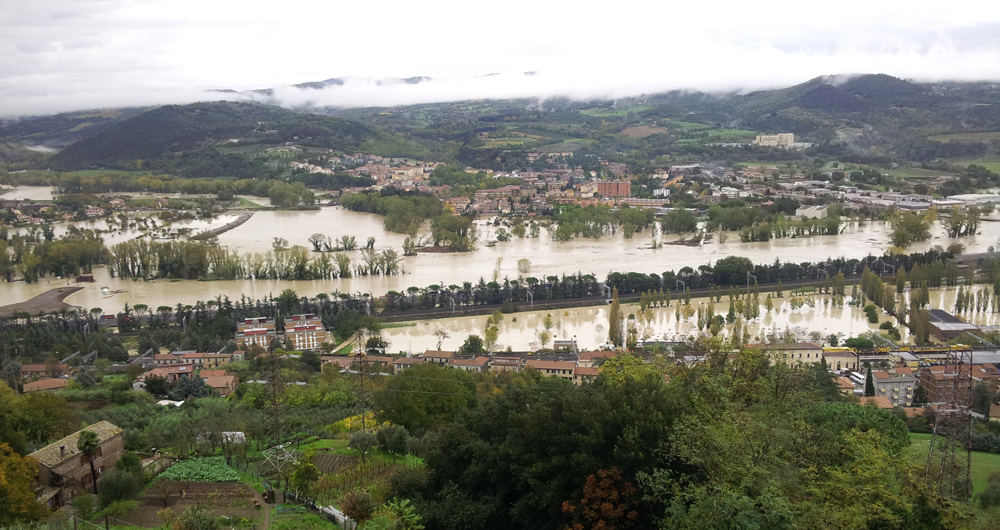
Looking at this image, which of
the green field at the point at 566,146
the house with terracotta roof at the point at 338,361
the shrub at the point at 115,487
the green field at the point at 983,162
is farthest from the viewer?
the green field at the point at 566,146

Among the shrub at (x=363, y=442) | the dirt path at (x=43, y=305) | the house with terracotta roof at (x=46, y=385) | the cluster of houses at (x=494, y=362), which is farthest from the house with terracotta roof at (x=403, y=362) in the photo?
the dirt path at (x=43, y=305)

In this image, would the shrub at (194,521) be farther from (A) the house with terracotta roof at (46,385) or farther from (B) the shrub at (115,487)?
(A) the house with terracotta roof at (46,385)

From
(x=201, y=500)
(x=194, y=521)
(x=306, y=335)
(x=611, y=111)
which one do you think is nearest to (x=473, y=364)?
(x=306, y=335)

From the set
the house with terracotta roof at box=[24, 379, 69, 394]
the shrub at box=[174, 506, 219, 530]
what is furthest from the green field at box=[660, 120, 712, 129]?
the shrub at box=[174, 506, 219, 530]

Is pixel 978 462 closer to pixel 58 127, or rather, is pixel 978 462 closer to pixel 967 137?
pixel 967 137

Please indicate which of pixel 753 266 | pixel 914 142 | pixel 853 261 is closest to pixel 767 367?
pixel 753 266

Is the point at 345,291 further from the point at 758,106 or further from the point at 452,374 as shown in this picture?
the point at 758,106

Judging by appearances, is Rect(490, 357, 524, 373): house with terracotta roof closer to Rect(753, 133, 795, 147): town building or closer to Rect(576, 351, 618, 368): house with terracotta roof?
Rect(576, 351, 618, 368): house with terracotta roof
